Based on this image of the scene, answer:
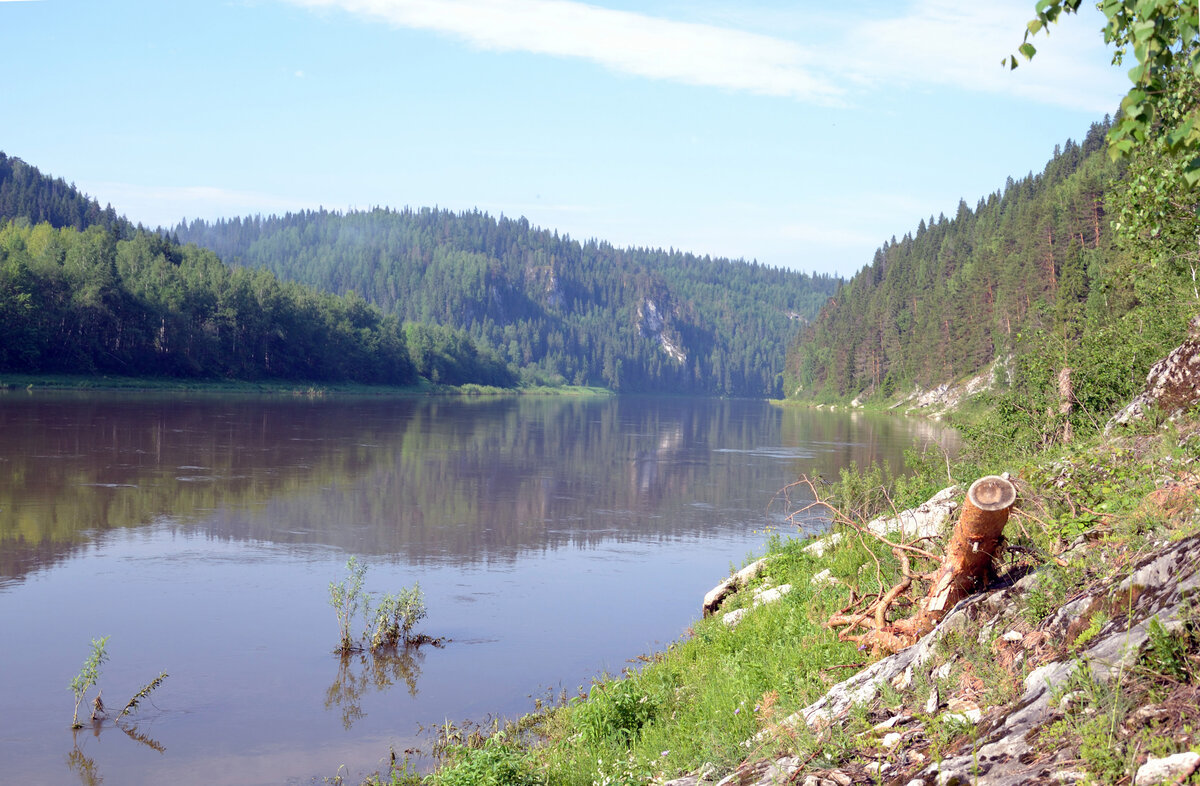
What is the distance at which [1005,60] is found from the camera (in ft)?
16.9

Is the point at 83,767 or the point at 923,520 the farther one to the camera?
the point at 923,520

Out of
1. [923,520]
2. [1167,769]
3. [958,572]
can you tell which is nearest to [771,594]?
[923,520]

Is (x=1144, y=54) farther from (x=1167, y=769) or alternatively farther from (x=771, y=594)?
(x=771, y=594)

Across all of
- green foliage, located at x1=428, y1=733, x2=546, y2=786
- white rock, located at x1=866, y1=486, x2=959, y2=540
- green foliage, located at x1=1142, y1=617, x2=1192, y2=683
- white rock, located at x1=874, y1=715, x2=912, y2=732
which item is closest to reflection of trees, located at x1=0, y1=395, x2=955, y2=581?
white rock, located at x1=866, y1=486, x2=959, y2=540

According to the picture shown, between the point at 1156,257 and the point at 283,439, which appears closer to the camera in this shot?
the point at 1156,257

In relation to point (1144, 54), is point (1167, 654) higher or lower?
lower

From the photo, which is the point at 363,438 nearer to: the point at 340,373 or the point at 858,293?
the point at 340,373

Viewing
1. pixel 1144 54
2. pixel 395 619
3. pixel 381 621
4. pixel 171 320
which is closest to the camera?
pixel 1144 54

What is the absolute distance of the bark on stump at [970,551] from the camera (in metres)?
7.91

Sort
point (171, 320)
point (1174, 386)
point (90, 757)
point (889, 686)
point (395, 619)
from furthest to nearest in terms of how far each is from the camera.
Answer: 1. point (171, 320)
2. point (395, 619)
3. point (1174, 386)
4. point (90, 757)
5. point (889, 686)

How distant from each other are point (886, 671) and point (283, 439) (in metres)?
41.0

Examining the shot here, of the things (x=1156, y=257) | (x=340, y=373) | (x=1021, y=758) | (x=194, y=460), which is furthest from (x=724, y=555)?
(x=340, y=373)

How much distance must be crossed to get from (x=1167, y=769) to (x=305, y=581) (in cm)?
1565

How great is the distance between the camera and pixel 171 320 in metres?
105
